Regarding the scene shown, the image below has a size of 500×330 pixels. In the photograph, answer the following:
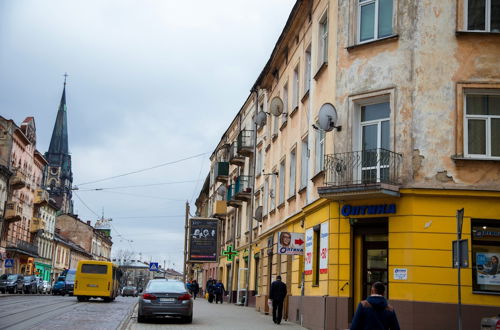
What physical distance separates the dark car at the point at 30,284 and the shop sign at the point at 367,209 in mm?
42841

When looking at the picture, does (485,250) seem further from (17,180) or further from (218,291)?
(17,180)

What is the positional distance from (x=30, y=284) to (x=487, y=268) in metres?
46.8

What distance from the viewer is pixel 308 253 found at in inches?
843

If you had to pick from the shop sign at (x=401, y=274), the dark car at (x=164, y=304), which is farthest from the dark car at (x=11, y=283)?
the shop sign at (x=401, y=274)

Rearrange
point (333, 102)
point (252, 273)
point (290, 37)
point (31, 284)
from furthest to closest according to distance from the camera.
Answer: point (31, 284) → point (252, 273) → point (290, 37) → point (333, 102)

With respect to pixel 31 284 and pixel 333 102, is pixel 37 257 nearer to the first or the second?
pixel 31 284

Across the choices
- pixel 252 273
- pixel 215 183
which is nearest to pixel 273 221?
pixel 252 273

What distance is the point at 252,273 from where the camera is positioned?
119 feet

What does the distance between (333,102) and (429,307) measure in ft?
20.7

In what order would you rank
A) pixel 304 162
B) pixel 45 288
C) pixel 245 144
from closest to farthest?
pixel 304 162, pixel 245 144, pixel 45 288

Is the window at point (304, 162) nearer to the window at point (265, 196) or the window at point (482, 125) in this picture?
the window at point (482, 125)

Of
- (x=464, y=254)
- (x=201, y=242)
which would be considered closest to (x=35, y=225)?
(x=201, y=242)

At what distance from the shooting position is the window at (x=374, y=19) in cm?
1791

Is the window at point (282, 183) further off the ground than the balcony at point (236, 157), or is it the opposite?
the balcony at point (236, 157)
